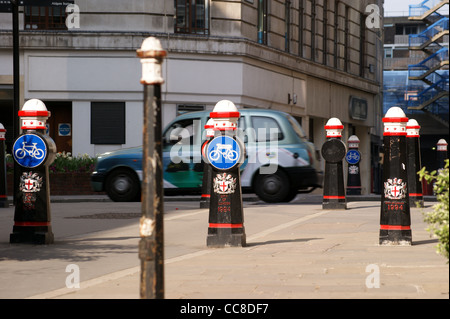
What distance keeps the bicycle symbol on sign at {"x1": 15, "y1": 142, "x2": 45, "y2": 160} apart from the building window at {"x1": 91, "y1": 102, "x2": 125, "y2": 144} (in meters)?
18.0

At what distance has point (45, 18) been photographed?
2981cm

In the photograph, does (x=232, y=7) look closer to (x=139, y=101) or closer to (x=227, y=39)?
(x=227, y=39)

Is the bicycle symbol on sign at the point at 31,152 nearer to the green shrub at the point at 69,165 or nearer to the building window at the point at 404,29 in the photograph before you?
the green shrub at the point at 69,165

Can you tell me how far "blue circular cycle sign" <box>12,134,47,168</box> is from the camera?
38.7 feet

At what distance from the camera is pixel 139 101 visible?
2978 centimetres

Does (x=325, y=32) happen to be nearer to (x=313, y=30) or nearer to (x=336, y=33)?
(x=336, y=33)

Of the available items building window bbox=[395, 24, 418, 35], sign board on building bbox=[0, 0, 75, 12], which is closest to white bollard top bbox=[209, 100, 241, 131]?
sign board on building bbox=[0, 0, 75, 12]

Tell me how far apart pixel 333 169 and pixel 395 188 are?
719cm

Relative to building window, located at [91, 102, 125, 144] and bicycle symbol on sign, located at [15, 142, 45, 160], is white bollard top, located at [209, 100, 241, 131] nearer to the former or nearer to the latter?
bicycle symbol on sign, located at [15, 142, 45, 160]

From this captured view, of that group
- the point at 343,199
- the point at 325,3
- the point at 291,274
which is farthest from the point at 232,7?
the point at 291,274

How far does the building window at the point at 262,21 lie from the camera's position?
33156 millimetres
